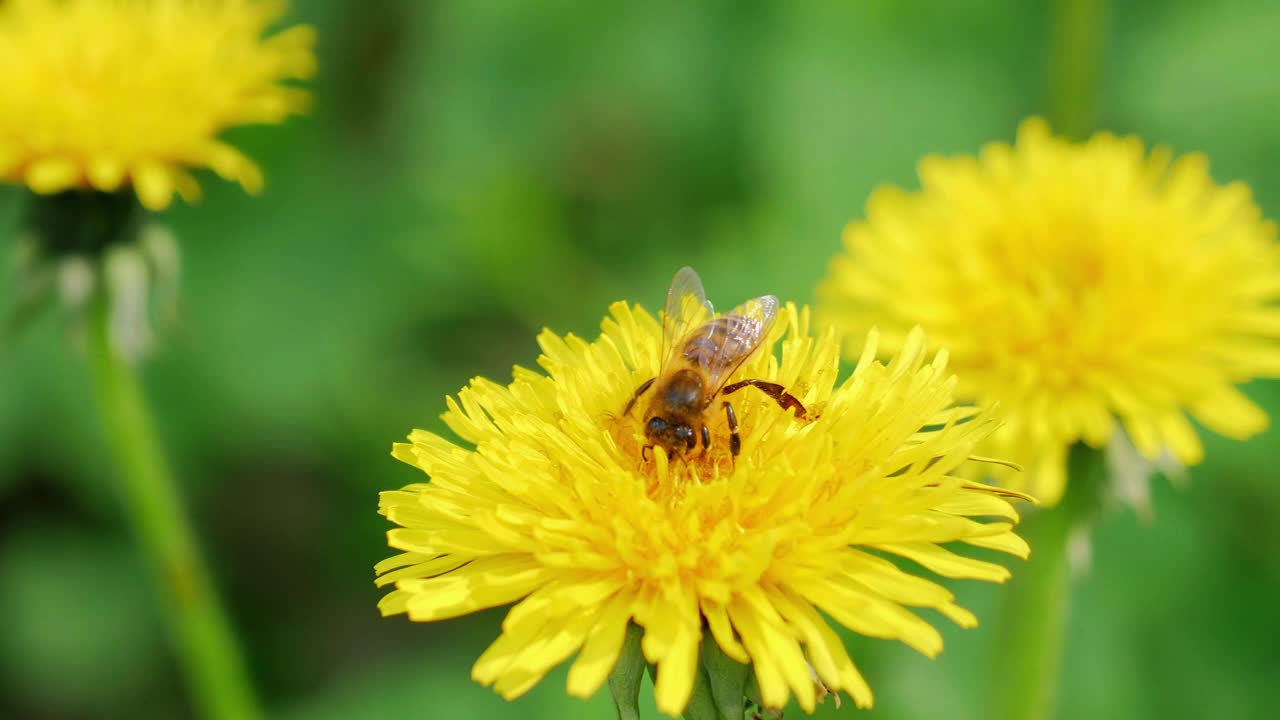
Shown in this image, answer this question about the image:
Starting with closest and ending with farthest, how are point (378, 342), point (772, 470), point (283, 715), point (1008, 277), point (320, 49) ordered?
point (772, 470) < point (1008, 277) < point (283, 715) < point (378, 342) < point (320, 49)

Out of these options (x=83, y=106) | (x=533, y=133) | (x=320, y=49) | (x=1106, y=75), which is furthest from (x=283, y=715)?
(x=1106, y=75)

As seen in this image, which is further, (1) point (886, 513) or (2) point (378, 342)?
(2) point (378, 342)

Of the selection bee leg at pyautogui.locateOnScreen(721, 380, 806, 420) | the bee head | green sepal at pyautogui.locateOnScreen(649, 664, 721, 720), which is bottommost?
green sepal at pyautogui.locateOnScreen(649, 664, 721, 720)

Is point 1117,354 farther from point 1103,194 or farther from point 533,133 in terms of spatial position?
point 533,133

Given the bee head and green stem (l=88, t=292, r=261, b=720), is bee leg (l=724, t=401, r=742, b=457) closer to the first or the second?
the bee head

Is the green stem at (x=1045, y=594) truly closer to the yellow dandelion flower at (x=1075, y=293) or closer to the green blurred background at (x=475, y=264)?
the yellow dandelion flower at (x=1075, y=293)

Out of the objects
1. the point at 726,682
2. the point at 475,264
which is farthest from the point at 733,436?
the point at 475,264

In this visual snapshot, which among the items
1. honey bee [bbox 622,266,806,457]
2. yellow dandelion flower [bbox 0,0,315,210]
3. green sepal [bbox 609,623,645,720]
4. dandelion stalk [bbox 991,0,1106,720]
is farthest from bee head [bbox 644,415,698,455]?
yellow dandelion flower [bbox 0,0,315,210]
